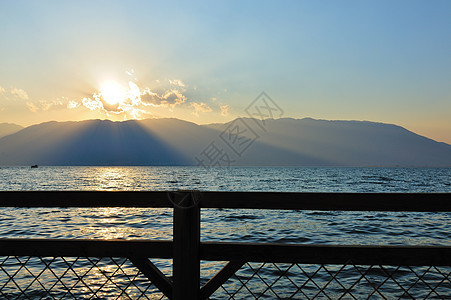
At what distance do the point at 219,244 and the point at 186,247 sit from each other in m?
0.30

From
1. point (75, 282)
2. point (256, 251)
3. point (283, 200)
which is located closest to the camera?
point (283, 200)

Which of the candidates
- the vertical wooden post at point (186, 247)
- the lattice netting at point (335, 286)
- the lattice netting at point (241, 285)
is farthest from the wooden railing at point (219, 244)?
the lattice netting at point (335, 286)

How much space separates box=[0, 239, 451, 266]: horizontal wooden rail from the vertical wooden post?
0.31 ft

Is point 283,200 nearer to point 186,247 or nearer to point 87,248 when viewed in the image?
point 186,247

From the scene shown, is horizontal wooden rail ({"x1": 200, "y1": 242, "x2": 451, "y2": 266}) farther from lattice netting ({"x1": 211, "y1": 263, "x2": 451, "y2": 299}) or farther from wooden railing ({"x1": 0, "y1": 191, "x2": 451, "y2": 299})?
lattice netting ({"x1": 211, "y1": 263, "x2": 451, "y2": 299})

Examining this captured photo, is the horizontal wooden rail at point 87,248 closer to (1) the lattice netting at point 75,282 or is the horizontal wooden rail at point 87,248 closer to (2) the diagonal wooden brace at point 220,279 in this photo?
(2) the diagonal wooden brace at point 220,279

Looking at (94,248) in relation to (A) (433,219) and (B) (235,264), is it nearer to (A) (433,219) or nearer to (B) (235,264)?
(B) (235,264)

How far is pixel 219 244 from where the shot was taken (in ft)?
11.4

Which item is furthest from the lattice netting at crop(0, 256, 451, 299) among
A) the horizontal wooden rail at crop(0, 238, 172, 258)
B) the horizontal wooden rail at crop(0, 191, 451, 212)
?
the horizontal wooden rail at crop(0, 191, 451, 212)

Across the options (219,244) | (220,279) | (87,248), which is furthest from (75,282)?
(219,244)

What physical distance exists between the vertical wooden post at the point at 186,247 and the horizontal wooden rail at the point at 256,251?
0.10 m

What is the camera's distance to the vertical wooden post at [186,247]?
340 cm

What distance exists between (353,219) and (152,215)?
1103 cm

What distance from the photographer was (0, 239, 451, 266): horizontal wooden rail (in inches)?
133
